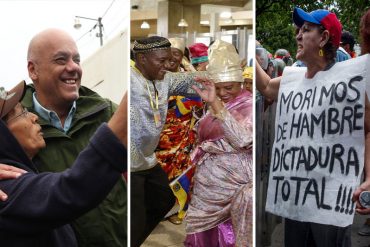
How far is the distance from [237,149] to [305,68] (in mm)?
452

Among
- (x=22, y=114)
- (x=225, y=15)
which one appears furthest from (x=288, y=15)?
(x=22, y=114)

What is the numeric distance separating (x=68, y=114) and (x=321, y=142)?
3.29 ft

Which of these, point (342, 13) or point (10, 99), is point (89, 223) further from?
point (342, 13)

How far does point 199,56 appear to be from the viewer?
1969 millimetres

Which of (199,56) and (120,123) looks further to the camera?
(199,56)

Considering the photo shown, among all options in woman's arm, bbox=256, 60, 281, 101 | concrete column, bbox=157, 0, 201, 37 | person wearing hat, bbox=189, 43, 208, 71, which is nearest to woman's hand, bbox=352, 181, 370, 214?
woman's arm, bbox=256, 60, 281, 101

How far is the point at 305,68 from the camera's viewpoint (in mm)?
2072

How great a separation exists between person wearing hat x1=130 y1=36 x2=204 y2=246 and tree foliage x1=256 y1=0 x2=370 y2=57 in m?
0.46

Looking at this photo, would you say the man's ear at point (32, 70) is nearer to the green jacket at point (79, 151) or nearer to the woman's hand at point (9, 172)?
the green jacket at point (79, 151)

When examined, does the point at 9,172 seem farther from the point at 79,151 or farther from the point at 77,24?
the point at 77,24

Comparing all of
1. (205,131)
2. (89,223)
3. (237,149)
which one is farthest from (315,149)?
(89,223)

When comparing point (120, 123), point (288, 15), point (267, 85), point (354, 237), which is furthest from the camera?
point (354, 237)

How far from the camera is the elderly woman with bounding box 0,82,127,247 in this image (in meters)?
1.66

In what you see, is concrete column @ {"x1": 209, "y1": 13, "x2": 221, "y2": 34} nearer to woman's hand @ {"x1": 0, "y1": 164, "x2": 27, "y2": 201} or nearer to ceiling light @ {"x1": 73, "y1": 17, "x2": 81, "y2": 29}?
ceiling light @ {"x1": 73, "y1": 17, "x2": 81, "y2": 29}
